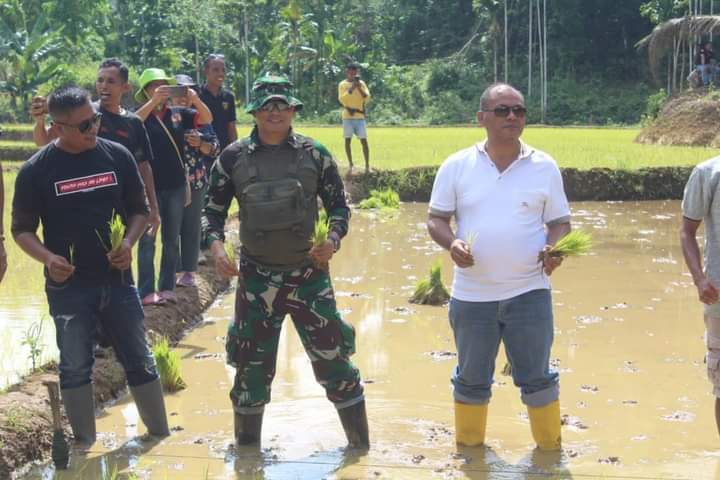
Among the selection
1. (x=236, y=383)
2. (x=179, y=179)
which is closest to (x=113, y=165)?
(x=236, y=383)

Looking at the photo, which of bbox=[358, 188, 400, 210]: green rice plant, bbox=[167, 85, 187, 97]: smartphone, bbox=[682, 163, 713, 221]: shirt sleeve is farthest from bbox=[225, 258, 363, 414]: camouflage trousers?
bbox=[358, 188, 400, 210]: green rice plant

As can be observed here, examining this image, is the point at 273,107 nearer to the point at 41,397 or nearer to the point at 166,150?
the point at 41,397

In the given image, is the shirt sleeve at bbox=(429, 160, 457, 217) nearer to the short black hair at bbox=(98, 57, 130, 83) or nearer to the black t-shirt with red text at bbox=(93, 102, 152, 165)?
the black t-shirt with red text at bbox=(93, 102, 152, 165)

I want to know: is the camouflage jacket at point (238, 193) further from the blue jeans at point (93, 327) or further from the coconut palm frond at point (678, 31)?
the coconut palm frond at point (678, 31)

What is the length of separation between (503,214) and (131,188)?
1.78 m

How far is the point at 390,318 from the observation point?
26.9 feet

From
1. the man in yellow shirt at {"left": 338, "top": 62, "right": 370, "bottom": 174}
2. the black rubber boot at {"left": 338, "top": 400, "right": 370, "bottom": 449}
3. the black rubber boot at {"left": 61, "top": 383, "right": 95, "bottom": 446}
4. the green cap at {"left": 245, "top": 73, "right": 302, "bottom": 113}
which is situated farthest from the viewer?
the man in yellow shirt at {"left": 338, "top": 62, "right": 370, "bottom": 174}

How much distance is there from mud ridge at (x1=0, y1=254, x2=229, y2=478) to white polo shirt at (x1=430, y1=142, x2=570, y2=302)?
214 cm

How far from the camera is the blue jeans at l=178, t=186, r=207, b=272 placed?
8.22 meters

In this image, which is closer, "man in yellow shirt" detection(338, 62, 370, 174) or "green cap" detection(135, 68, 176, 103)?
"green cap" detection(135, 68, 176, 103)

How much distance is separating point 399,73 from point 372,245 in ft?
123

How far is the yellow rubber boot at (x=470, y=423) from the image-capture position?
5.00 m

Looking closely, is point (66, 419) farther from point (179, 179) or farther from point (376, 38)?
point (376, 38)

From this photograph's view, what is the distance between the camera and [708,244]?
4.80m
